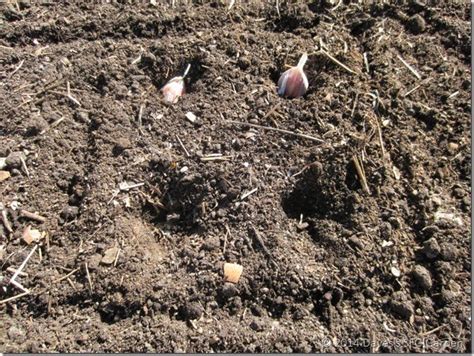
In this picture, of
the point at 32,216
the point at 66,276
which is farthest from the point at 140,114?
the point at 66,276

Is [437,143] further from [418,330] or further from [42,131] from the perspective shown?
[42,131]

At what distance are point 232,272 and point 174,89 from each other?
0.99 meters

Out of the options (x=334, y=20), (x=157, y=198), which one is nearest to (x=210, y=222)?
(x=157, y=198)

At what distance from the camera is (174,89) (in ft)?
8.63

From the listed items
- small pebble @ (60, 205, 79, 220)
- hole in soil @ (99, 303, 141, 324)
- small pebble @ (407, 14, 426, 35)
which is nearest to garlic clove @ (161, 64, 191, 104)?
small pebble @ (60, 205, 79, 220)

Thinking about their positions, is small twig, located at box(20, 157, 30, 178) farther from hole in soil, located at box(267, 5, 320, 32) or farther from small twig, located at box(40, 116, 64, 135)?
hole in soil, located at box(267, 5, 320, 32)

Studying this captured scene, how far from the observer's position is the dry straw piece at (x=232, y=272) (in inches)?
84.5

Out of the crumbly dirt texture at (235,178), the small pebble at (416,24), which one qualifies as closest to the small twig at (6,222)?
the crumbly dirt texture at (235,178)

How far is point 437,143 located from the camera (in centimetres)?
255

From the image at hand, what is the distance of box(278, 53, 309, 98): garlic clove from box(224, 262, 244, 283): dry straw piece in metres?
0.90

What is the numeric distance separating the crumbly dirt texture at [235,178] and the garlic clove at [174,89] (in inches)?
1.4

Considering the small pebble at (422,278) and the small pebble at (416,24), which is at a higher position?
the small pebble at (416,24)

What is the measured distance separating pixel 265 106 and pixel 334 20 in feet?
2.40

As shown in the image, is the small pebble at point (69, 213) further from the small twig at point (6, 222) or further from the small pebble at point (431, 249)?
the small pebble at point (431, 249)
